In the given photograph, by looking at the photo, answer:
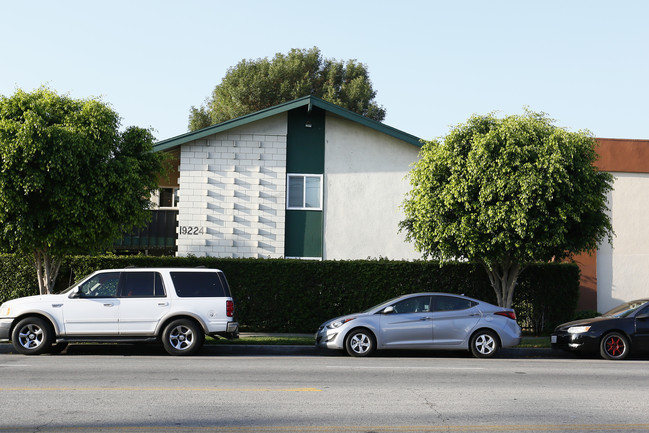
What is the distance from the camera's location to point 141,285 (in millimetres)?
13953

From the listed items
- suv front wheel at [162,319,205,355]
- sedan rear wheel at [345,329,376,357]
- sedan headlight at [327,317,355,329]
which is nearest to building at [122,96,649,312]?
sedan headlight at [327,317,355,329]

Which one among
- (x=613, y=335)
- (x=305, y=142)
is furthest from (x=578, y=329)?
(x=305, y=142)

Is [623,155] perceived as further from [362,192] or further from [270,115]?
[270,115]

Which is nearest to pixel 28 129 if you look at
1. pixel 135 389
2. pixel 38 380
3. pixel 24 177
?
pixel 24 177

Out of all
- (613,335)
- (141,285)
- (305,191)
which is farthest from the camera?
(305,191)

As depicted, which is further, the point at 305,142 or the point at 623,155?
the point at 623,155

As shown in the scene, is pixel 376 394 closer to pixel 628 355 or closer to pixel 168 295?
pixel 168 295

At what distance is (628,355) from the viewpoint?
49.8 ft

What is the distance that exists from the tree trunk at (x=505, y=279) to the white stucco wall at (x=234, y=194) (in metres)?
7.15

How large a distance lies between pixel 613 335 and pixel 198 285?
9428 mm

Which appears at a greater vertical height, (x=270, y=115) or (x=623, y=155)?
(x=270, y=115)

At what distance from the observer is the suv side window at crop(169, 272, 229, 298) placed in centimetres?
1395

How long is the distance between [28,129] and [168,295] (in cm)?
530

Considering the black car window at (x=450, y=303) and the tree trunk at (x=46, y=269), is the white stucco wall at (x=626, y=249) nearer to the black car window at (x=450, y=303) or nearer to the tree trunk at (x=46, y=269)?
the black car window at (x=450, y=303)
